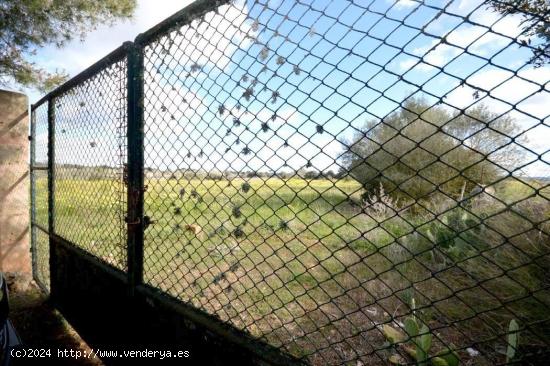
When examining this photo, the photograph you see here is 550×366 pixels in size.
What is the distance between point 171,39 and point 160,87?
0.97 feet

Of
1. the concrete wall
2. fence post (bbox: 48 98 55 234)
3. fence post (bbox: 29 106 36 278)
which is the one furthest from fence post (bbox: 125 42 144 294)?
the concrete wall

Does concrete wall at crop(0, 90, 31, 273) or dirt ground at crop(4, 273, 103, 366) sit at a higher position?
concrete wall at crop(0, 90, 31, 273)

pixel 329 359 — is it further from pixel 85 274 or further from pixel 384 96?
pixel 384 96

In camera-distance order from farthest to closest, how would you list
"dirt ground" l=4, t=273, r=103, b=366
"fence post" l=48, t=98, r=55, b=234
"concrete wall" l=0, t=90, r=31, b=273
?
"concrete wall" l=0, t=90, r=31, b=273, "fence post" l=48, t=98, r=55, b=234, "dirt ground" l=4, t=273, r=103, b=366

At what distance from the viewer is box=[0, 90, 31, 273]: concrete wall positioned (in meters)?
4.31

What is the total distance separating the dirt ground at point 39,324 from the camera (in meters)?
3.07

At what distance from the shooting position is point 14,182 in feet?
14.5

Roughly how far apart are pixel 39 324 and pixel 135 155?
8.84 ft

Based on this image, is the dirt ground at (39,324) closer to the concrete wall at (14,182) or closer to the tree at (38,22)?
the concrete wall at (14,182)

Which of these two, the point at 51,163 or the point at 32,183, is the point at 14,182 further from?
the point at 51,163

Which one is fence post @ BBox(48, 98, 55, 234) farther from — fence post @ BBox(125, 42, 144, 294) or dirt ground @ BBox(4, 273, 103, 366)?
fence post @ BBox(125, 42, 144, 294)

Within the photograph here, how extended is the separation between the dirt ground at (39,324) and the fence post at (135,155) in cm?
134

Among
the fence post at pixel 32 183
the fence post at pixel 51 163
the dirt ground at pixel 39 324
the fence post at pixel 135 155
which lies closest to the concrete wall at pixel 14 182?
the fence post at pixel 32 183

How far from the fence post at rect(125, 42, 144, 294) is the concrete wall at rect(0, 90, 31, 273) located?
3.24 meters
